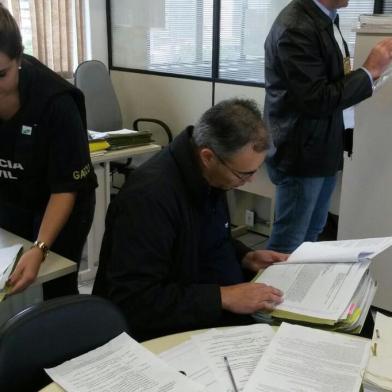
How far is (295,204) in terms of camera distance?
2211 mm

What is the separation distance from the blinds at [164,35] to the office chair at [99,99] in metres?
0.52

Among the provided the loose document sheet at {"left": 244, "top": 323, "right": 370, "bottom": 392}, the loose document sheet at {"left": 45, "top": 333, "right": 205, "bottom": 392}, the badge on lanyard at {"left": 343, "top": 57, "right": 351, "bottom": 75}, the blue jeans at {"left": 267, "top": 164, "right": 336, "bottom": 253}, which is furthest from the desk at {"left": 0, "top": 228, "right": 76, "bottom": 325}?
the badge on lanyard at {"left": 343, "top": 57, "right": 351, "bottom": 75}

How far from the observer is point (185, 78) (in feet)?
12.6

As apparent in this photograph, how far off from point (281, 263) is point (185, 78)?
2.60 m

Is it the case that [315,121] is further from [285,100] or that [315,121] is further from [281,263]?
[281,263]

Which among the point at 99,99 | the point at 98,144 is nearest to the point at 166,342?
the point at 98,144

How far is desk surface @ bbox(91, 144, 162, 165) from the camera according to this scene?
2740 millimetres

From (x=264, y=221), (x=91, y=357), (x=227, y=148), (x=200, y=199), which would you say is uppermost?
(x=227, y=148)

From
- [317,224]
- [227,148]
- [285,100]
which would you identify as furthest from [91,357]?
[317,224]

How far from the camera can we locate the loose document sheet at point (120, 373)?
0.94 metres

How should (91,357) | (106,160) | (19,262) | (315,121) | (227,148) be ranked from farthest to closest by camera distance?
(106,160) → (315,121) → (19,262) → (227,148) → (91,357)

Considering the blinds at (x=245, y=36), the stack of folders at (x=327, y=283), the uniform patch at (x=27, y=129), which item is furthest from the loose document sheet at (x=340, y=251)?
the blinds at (x=245, y=36)

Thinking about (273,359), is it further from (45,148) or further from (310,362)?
(45,148)

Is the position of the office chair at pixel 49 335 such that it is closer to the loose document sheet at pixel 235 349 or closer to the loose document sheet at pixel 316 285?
the loose document sheet at pixel 235 349
